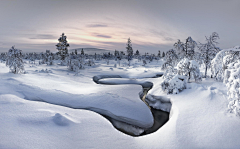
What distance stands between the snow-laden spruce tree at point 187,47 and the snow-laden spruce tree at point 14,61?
21533 millimetres

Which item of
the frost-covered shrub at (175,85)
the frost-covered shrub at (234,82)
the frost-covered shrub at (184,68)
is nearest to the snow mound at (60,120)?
the frost-covered shrub at (234,82)

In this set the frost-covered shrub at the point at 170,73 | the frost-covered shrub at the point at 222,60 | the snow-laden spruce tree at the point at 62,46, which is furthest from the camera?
the snow-laden spruce tree at the point at 62,46

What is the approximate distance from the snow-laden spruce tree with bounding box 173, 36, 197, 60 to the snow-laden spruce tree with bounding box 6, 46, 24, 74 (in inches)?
848

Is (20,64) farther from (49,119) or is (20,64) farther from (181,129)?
(181,129)

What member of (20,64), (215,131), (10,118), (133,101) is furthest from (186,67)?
(20,64)

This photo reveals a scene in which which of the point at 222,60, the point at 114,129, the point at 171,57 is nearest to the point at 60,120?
the point at 114,129

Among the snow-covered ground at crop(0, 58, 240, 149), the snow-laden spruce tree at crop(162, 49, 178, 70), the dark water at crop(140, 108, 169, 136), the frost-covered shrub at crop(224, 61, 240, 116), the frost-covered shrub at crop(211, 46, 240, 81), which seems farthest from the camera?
the snow-laden spruce tree at crop(162, 49, 178, 70)

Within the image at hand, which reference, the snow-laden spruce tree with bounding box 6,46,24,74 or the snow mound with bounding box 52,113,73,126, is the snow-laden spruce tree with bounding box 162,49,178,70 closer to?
the snow mound with bounding box 52,113,73,126

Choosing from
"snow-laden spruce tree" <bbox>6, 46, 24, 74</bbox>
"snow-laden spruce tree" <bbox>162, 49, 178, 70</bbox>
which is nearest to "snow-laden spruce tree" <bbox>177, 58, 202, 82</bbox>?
"snow-laden spruce tree" <bbox>162, 49, 178, 70</bbox>

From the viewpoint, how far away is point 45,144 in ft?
14.8

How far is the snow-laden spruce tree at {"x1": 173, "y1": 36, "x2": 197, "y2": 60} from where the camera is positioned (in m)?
17.1

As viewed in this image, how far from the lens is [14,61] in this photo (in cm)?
1552

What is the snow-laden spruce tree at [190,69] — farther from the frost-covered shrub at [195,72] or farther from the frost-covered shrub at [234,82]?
the frost-covered shrub at [234,82]

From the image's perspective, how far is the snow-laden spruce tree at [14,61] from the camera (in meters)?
15.5
